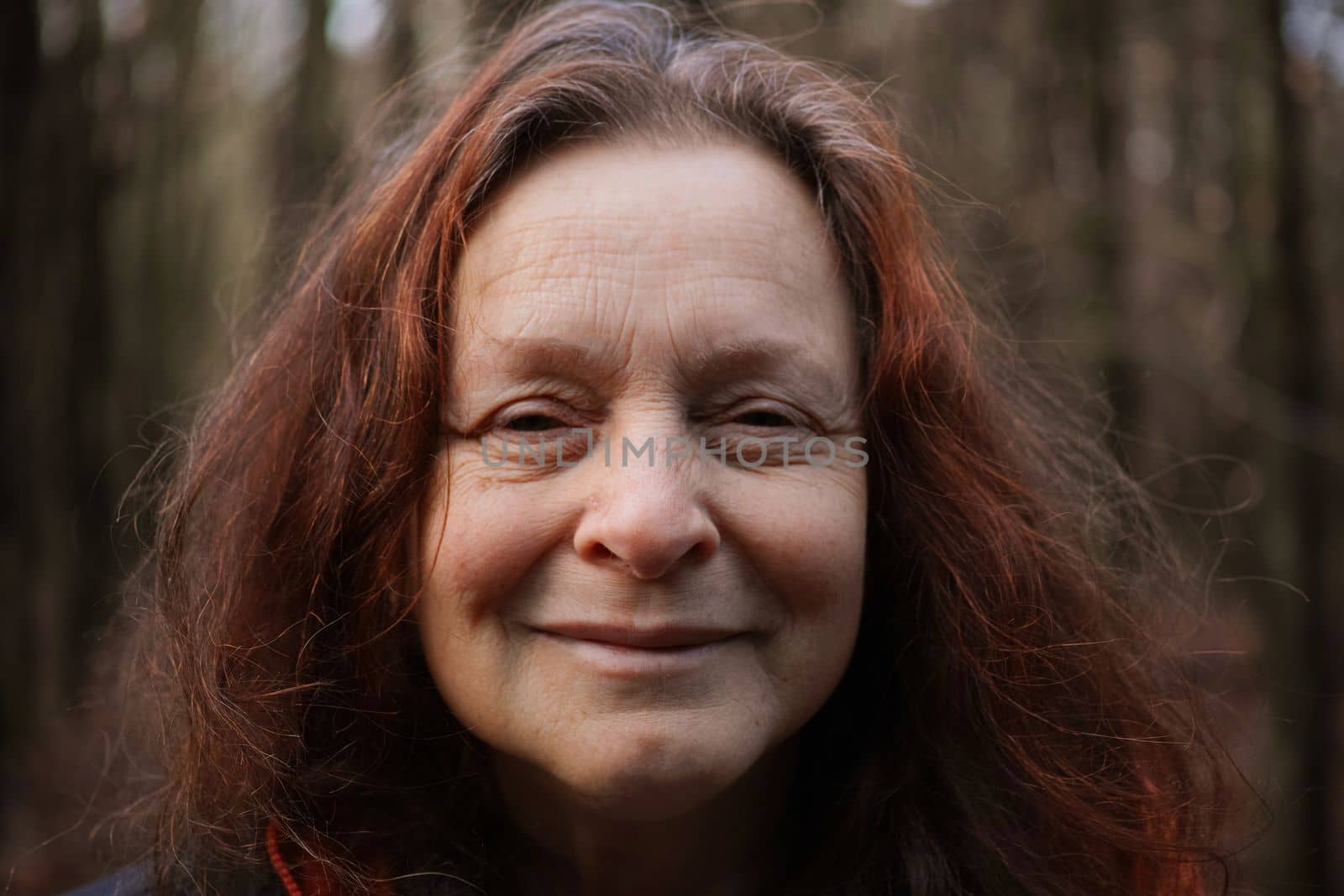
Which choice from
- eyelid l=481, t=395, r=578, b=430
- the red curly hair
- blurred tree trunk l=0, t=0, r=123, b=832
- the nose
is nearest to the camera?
the nose

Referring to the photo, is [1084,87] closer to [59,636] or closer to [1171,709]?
[1171,709]

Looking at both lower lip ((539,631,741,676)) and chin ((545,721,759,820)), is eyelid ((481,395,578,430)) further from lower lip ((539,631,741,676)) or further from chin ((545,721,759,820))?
chin ((545,721,759,820))

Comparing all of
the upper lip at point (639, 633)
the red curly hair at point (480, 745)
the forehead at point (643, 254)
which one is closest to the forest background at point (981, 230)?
the red curly hair at point (480, 745)

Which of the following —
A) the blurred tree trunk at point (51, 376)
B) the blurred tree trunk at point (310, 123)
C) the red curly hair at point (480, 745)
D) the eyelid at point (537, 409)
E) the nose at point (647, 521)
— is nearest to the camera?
the nose at point (647, 521)

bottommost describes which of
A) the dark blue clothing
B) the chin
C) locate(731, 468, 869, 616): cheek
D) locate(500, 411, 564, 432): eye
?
the dark blue clothing

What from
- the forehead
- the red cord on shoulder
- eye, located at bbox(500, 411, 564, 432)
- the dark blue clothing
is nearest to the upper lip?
eye, located at bbox(500, 411, 564, 432)

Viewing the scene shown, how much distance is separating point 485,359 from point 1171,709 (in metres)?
1.24

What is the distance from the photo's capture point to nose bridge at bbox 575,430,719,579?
1198mm

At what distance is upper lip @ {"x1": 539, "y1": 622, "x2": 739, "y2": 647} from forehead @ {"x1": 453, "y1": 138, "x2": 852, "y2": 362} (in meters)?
0.35

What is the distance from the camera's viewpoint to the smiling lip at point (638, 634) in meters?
1.24

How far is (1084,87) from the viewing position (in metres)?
3.09

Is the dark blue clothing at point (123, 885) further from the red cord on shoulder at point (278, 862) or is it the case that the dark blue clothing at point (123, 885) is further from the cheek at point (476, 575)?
the cheek at point (476, 575)

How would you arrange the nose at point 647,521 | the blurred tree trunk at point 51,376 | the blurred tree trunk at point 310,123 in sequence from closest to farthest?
the nose at point 647,521 → the blurred tree trunk at point 310,123 → the blurred tree trunk at point 51,376

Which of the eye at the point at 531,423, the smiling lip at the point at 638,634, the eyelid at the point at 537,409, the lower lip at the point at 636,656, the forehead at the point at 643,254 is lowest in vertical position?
the lower lip at the point at 636,656
